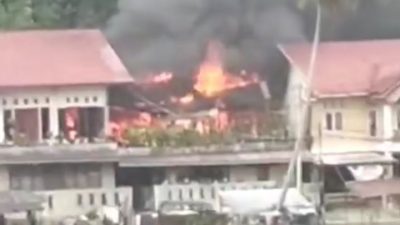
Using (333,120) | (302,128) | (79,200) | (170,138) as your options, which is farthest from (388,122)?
(79,200)

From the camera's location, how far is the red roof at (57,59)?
135 ft

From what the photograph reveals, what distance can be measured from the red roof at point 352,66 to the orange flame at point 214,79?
7.59 ft

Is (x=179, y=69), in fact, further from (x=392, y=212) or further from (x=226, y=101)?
(x=392, y=212)

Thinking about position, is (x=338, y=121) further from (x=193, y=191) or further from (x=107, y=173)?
(x=107, y=173)

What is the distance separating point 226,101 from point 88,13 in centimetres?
709

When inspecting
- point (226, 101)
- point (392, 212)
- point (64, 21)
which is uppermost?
point (64, 21)

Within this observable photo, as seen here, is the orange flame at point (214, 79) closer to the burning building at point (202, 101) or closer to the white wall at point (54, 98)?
the burning building at point (202, 101)

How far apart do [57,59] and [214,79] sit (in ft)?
23.3

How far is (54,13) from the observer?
49125 millimetres

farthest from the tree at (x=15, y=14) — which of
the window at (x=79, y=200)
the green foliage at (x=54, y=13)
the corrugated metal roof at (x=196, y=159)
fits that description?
the window at (x=79, y=200)

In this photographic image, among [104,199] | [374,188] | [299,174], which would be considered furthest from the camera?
[299,174]

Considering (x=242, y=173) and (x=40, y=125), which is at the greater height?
(x=40, y=125)

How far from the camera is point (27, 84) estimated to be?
40.8 metres

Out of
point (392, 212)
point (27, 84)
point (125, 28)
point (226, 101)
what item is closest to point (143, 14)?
point (125, 28)
